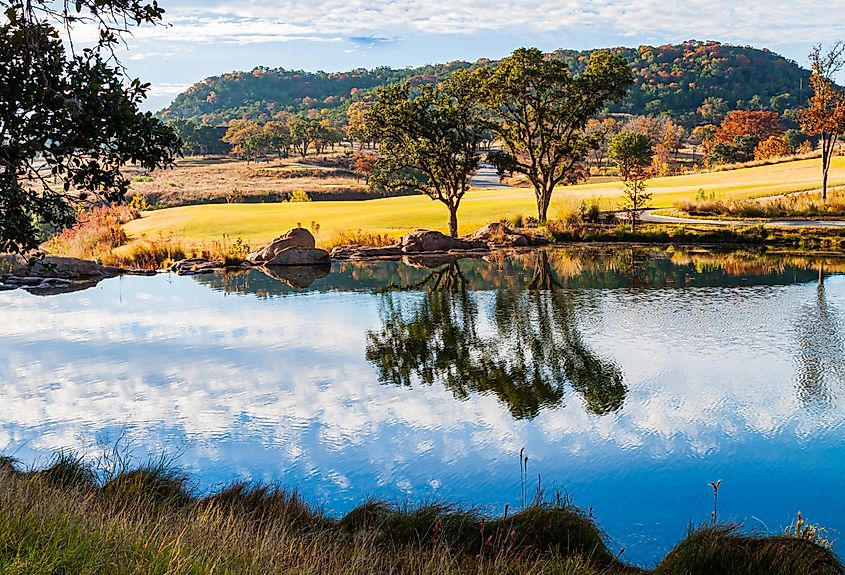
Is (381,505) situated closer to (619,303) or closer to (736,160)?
(619,303)

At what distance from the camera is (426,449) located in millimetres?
11789

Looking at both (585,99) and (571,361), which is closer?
(571,361)

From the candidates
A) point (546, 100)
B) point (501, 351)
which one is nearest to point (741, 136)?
point (546, 100)

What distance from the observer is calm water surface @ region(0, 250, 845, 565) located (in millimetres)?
10484

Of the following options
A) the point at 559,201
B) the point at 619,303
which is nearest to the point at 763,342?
the point at 619,303

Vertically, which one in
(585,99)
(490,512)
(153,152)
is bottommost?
(490,512)

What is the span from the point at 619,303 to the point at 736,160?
72643mm

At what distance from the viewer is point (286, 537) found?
7.17 metres

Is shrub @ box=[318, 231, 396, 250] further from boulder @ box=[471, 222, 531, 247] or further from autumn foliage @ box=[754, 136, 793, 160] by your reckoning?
autumn foliage @ box=[754, 136, 793, 160]

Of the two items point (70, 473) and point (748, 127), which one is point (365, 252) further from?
point (748, 127)

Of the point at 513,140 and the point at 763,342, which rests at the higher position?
the point at 513,140

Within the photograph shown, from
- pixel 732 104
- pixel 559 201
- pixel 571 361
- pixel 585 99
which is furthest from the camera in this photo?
pixel 732 104

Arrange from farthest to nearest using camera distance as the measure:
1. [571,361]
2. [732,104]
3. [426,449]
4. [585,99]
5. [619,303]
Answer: [732,104] → [585,99] → [619,303] → [571,361] → [426,449]

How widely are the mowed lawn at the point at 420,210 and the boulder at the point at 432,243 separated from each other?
4001mm
